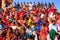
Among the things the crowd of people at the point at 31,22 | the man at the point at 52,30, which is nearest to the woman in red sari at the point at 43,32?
the crowd of people at the point at 31,22

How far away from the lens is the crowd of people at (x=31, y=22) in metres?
9.51

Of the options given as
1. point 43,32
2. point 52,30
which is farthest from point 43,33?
point 52,30

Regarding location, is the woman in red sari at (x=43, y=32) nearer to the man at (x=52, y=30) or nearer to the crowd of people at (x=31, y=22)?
the crowd of people at (x=31, y=22)

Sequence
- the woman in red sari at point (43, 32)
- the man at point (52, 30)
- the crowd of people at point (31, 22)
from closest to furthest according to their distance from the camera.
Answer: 1. the man at point (52, 30)
2. the crowd of people at point (31, 22)
3. the woman in red sari at point (43, 32)

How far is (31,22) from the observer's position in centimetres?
1143

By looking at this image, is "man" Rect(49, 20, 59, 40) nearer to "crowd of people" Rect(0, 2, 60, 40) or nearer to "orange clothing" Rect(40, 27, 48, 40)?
"crowd of people" Rect(0, 2, 60, 40)

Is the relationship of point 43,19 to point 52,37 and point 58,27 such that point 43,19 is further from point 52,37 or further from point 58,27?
point 52,37

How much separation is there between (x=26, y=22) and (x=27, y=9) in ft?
8.82

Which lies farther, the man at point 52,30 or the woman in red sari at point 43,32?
the woman in red sari at point 43,32

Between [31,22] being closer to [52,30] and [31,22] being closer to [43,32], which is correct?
[43,32]

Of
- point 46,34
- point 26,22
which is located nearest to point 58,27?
point 46,34

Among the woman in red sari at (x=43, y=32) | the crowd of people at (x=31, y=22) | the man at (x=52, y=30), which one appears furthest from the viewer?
the woman in red sari at (x=43, y=32)

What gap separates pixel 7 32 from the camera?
9.31 metres

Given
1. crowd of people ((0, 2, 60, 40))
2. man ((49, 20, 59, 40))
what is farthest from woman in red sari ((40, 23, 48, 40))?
man ((49, 20, 59, 40))
